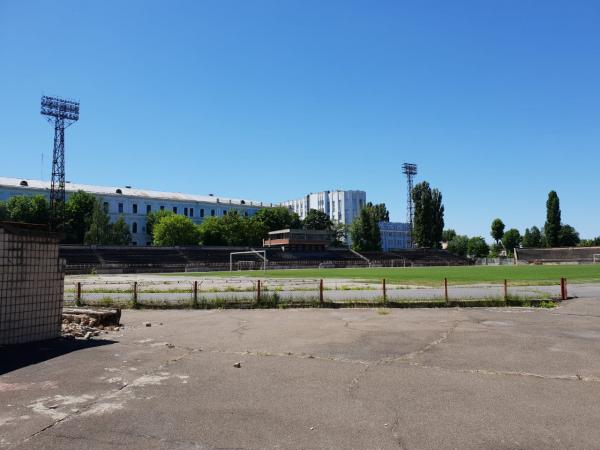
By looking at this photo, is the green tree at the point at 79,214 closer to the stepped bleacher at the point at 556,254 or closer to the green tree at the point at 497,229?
the stepped bleacher at the point at 556,254

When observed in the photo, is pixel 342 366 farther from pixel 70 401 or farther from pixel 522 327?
pixel 522 327

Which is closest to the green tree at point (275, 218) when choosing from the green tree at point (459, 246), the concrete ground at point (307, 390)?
the green tree at point (459, 246)

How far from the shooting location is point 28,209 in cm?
9188

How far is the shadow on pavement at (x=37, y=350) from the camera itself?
8.05 m

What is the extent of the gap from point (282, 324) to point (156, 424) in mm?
8402

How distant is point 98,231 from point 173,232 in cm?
1495

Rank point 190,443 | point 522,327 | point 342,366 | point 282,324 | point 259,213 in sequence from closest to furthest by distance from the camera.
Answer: point 190,443, point 342,366, point 522,327, point 282,324, point 259,213

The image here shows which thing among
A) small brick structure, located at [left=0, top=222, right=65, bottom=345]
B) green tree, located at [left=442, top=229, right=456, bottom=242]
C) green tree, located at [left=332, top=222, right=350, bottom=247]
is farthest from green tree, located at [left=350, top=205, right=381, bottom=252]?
small brick structure, located at [left=0, top=222, right=65, bottom=345]

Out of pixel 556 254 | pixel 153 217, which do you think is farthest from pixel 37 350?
pixel 556 254

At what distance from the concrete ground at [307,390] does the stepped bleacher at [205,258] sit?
57.6 meters

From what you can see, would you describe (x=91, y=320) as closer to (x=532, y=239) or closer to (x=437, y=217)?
(x=437, y=217)

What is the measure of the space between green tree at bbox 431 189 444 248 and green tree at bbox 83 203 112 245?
8118 cm

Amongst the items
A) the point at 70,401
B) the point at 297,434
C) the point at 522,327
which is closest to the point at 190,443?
the point at 297,434

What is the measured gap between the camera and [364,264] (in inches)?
3730
